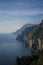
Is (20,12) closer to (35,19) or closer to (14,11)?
(14,11)

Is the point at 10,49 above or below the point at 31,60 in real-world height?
above

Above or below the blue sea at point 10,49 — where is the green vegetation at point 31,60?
below

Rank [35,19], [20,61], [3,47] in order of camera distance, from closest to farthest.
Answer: [20,61] < [3,47] < [35,19]

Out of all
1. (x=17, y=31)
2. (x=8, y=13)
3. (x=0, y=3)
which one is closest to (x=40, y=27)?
(x=17, y=31)

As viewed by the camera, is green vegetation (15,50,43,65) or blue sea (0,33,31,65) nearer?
green vegetation (15,50,43,65)

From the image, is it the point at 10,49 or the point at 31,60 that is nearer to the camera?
the point at 31,60

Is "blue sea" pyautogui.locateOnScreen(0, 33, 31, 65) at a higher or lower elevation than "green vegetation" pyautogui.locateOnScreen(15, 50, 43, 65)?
higher

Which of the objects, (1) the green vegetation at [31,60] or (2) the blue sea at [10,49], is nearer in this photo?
(1) the green vegetation at [31,60]

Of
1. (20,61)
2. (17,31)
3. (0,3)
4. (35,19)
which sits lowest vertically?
(20,61)
